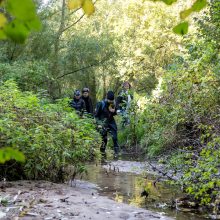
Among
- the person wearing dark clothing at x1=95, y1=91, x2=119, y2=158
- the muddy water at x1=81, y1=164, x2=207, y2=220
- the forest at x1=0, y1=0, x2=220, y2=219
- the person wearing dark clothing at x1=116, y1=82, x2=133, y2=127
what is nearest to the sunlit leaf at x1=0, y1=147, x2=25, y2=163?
the forest at x1=0, y1=0, x2=220, y2=219

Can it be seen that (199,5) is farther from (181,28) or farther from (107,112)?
(107,112)

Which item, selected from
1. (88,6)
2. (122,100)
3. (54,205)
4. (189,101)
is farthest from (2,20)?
(122,100)

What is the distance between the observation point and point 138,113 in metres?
14.0

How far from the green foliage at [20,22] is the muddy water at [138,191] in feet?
16.7

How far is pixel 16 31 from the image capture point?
37.4 inches

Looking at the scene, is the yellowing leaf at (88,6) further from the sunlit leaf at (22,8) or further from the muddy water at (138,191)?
the muddy water at (138,191)

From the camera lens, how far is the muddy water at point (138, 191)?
6098 mm

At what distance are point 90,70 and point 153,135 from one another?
67.5ft

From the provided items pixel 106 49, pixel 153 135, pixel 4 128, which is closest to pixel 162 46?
pixel 106 49

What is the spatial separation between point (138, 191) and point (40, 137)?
2.04m

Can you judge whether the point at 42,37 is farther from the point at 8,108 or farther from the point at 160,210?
the point at 160,210

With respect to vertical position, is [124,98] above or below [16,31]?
above

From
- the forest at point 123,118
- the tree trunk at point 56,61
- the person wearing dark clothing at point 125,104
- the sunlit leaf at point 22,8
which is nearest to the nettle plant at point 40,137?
the forest at point 123,118

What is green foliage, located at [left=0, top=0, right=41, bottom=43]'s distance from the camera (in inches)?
34.2
